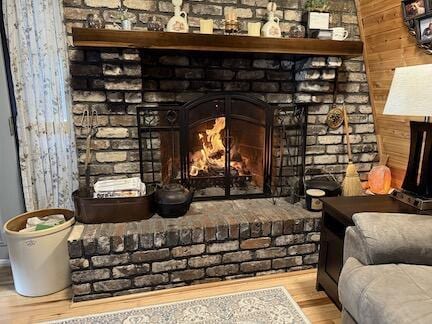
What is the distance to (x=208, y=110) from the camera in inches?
92.8

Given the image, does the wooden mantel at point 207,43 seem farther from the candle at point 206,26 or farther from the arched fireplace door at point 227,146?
the arched fireplace door at point 227,146

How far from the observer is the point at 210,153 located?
250 cm

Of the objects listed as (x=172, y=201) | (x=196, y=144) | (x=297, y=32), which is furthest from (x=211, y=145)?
(x=297, y=32)

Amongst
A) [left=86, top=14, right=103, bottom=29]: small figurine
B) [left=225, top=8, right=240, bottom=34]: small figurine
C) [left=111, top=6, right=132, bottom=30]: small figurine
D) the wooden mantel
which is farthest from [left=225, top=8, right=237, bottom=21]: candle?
[left=86, top=14, right=103, bottom=29]: small figurine

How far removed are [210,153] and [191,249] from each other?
80cm

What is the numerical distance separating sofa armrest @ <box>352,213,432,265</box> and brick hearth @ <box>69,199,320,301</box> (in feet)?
2.43

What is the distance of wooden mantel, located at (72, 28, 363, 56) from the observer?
189cm

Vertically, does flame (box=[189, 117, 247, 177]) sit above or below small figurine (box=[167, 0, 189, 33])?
below

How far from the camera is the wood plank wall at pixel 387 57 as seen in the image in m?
2.16

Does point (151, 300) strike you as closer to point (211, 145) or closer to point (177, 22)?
point (211, 145)

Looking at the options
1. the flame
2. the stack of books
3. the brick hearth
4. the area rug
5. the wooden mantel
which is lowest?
the area rug

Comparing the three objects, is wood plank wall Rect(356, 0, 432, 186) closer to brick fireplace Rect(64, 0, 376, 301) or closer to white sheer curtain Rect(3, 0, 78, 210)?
brick fireplace Rect(64, 0, 376, 301)

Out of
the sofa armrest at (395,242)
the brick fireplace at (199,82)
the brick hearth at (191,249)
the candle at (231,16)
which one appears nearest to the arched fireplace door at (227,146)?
the brick fireplace at (199,82)

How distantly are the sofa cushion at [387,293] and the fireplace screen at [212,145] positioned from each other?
48.0 inches
